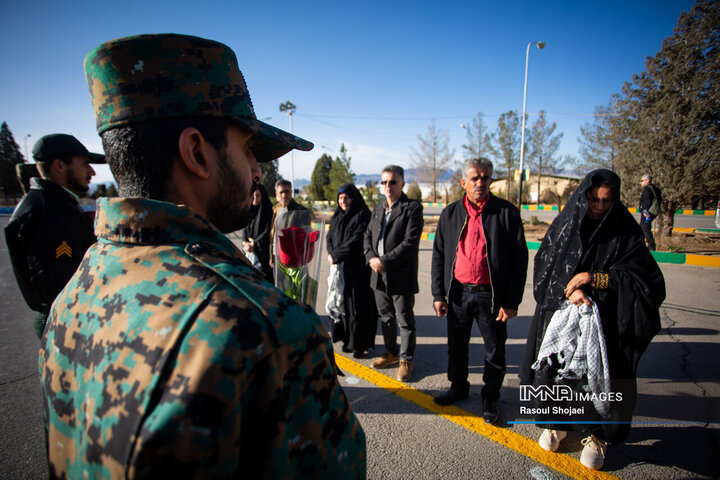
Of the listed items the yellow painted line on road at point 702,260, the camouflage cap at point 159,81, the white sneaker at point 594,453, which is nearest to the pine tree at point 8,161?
the camouflage cap at point 159,81

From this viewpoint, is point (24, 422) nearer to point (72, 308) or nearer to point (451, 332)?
point (72, 308)

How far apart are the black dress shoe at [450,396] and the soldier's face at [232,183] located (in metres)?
2.72

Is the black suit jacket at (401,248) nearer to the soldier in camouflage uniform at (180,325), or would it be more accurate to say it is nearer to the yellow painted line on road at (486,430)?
the yellow painted line on road at (486,430)

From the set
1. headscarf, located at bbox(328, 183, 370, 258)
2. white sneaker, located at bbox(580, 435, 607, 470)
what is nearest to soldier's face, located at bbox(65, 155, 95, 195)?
headscarf, located at bbox(328, 183, 370, 258)

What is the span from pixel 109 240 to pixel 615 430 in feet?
10.2

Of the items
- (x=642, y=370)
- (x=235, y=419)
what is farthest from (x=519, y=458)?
(x=235, y=419)

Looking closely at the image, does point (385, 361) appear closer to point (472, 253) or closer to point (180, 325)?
point (472, 253)

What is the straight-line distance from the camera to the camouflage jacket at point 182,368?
0.57 m

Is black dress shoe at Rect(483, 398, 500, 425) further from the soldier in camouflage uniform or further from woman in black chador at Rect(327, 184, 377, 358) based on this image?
the soldier in camouflage uniform

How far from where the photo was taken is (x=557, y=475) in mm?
2277

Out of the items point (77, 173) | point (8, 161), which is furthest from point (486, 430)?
point (8, 161)

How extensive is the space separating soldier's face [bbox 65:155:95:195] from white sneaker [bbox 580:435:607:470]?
166 inches

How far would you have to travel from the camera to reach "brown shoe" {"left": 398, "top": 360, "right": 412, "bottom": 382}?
3.47 metres

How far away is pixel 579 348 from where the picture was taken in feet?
7.96
